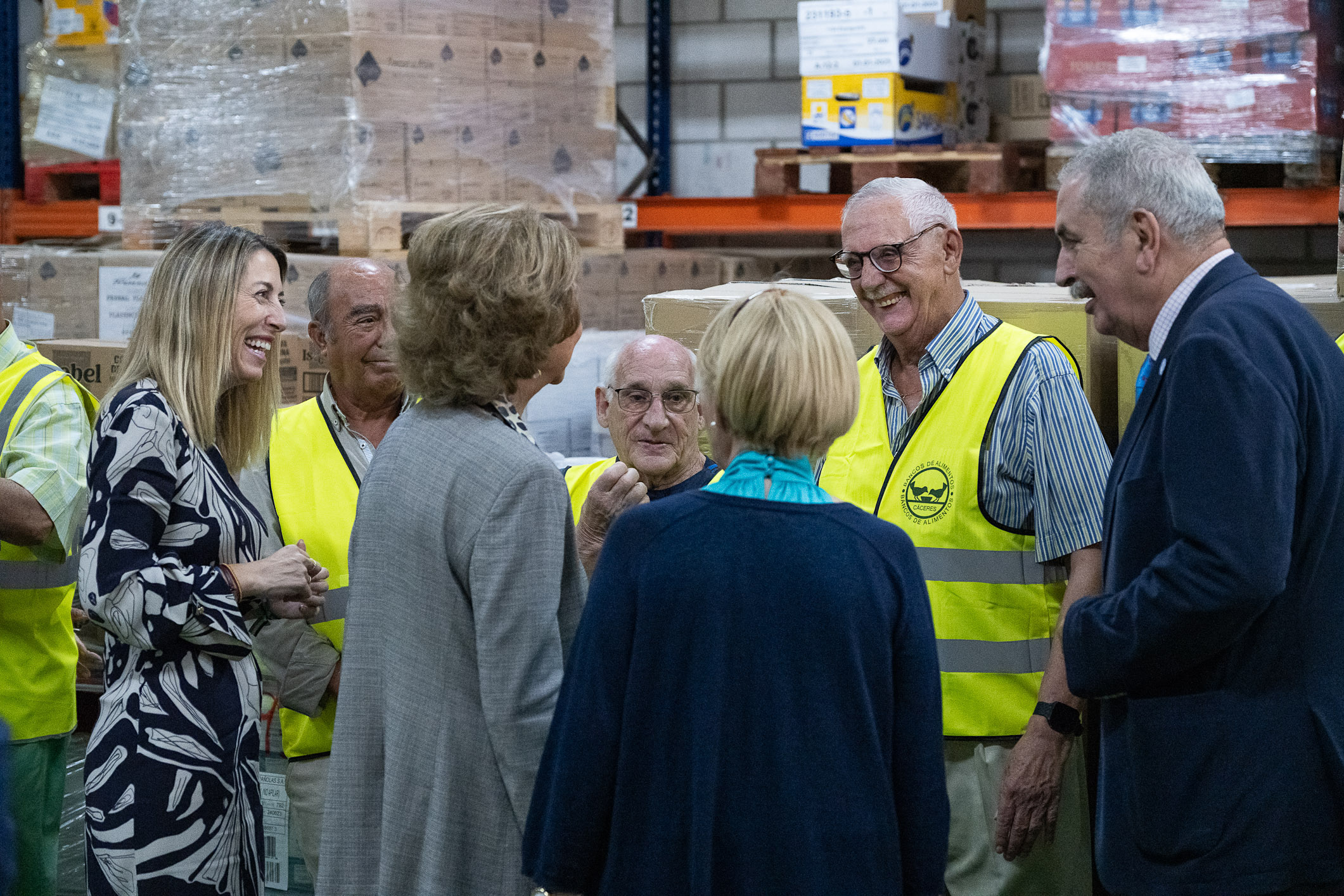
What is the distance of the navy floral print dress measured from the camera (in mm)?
2314

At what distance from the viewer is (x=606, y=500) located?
2.65m

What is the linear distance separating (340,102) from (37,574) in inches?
100

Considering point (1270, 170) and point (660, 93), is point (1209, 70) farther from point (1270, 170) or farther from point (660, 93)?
point (660, 93)

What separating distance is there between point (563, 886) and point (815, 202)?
494 centimetres

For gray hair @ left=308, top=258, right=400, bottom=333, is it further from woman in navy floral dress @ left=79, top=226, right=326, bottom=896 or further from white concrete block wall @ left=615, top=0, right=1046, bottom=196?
white concrete block wall @ left=615, top=0, right=1046, bottom=196

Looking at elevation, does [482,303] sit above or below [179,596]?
above

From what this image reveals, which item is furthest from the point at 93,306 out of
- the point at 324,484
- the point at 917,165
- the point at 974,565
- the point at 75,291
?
the point at 974,565

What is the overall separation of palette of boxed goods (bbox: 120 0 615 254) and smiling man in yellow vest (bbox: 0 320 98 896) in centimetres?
219

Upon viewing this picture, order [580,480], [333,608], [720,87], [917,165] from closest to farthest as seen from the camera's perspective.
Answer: [333,608] → [580,480] → [917,165] → [720,87]

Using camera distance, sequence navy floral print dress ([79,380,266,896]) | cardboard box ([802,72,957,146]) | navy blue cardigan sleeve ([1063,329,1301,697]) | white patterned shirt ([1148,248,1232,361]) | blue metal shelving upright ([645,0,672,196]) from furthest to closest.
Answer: blue metal shelving upright ([645,0,672,196])
cardboard box ([802,72,957,146])
navy floral print dress ([79,380,266,896])
white patterned shirt ([1148,248,1232,361])
navy blue cardigan sleeve ([1063,329,1301,697])

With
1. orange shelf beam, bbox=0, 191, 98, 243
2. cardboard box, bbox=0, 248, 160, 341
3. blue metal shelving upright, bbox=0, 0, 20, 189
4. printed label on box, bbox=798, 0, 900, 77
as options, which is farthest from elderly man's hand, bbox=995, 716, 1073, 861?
blue metal shelving upright, bbox=0, 0, 20, 189

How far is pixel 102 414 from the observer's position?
2420 millimetres

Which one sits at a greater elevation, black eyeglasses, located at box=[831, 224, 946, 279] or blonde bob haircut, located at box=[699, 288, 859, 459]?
black eyeglasses, located at box=[831, 224, 946, 279]

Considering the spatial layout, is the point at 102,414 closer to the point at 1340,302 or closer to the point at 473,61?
the point at 1340,302
